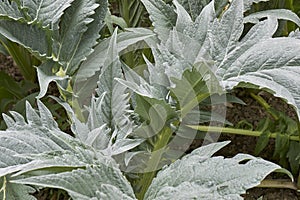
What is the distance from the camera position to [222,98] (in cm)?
105

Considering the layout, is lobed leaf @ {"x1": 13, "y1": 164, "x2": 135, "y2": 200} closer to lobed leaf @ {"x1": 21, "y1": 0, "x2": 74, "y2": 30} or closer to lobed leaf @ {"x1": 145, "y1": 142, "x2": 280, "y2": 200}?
lobed leaf @ {"x1": 145, "y1": 142, "x2": 280, "y2": 200}

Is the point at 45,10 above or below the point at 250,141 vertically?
above

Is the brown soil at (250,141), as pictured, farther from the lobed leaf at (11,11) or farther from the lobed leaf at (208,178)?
the lobed leaf at (208,178)

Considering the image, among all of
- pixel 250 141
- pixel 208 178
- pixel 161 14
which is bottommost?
pixel 250 141

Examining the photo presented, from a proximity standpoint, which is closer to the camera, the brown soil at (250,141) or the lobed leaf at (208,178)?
the lobed leaf at (208,178)

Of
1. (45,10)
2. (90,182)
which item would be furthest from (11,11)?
(90,182)

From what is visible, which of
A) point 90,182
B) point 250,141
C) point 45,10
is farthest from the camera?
point 250,141

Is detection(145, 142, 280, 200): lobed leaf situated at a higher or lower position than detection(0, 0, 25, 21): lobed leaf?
lower

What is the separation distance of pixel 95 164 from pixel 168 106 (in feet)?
0.52

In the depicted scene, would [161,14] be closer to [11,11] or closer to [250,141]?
[11,11]

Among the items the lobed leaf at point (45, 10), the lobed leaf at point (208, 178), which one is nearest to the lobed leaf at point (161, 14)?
the lobed leaf at point (45, 10)

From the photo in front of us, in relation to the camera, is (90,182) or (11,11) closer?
(90,182)

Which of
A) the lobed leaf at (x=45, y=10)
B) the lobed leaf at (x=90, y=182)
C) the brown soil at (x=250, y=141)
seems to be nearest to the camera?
the lobed leaf at (x=90, y=182)

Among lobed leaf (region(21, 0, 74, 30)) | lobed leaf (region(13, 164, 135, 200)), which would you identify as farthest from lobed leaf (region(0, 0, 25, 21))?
lobed leaf (region(13, 164, 135, 200))
